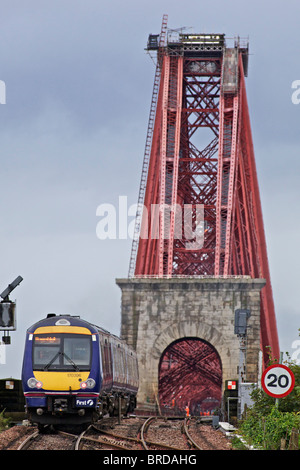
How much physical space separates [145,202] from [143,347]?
52.0 ft

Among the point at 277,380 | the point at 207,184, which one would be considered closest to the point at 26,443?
the point at 277,380

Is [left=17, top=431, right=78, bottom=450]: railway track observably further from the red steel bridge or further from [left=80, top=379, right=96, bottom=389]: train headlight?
the red steel bridge

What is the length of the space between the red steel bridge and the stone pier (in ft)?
19.4

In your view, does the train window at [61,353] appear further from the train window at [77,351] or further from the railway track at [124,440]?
the railway track at [124,440]

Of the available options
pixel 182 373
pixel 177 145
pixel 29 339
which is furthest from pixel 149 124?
pixel 29 339

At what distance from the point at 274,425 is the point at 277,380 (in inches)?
88.0

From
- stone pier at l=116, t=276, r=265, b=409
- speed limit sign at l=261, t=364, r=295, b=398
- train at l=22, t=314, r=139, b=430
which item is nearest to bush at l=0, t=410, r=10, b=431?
train at l=22, t=314, r=139, b=430

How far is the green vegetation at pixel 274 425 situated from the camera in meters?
19.9

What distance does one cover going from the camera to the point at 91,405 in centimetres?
2594

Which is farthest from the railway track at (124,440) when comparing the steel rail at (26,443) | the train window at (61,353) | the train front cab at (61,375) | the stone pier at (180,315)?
the stone pier at (180,315)

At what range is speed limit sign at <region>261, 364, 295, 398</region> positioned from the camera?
19.5 metres

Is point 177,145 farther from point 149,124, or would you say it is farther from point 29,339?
point 29,339

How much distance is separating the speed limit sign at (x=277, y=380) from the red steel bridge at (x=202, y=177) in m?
41.5

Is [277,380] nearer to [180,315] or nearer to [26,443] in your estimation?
[26,443]
